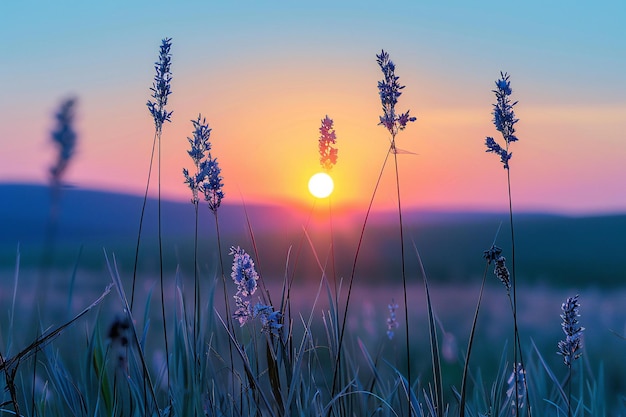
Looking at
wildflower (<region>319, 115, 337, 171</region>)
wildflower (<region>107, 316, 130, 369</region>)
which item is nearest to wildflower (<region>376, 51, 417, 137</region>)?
wildflower (<region>319, 115, 337, 171</region>)

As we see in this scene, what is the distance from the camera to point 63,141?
2275 millimetres

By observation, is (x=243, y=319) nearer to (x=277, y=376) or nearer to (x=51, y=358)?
(x=277, y=376)

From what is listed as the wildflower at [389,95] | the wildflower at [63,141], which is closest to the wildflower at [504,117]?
the wildflower at [389,95]

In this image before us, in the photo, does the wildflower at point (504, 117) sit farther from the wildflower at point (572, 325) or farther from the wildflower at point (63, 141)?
the wildflower at point (63, 141)

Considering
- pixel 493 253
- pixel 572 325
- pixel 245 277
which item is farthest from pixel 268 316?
pixel 572 325

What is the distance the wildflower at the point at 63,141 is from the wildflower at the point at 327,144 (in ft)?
3.56

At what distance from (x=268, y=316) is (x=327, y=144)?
89 centimetres

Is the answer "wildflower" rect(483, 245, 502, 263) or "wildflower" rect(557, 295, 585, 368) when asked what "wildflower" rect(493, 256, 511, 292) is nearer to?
"wildflower" rect(483, 245, 502, 263)

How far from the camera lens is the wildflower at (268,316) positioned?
8.11 feet

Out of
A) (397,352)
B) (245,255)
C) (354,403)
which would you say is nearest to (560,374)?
(397,352)

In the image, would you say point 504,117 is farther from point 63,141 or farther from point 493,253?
point 63,141

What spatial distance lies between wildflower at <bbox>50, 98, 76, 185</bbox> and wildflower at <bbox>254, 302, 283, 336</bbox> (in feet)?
2.78

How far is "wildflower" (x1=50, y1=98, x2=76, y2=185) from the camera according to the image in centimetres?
222

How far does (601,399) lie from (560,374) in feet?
6.51
